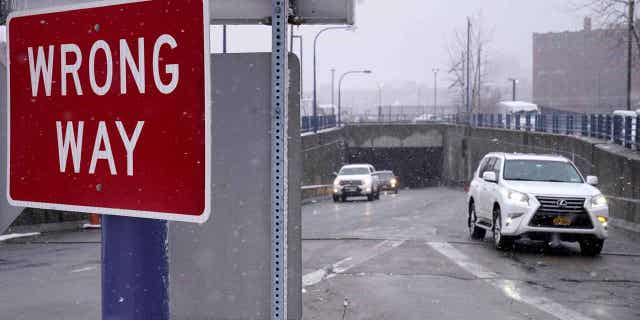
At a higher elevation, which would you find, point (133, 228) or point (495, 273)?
point (133, 228)

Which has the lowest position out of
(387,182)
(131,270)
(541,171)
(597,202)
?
(387,182)

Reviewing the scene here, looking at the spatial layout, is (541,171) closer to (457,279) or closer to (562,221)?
(562,221)

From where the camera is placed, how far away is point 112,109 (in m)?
2.61

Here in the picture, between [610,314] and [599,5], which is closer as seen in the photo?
[610,314]

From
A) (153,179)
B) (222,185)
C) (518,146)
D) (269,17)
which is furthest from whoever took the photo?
(518,146)

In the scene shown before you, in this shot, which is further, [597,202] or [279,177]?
[597,202]

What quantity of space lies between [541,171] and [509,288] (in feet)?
19.7

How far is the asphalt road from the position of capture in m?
9.35

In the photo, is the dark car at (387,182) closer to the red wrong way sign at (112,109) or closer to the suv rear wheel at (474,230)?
the suv rear wheel at (474,230)

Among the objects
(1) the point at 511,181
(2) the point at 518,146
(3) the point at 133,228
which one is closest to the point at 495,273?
(1) the point at 511,181

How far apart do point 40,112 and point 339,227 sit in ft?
59.5

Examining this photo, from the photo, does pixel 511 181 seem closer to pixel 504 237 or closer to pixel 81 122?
pixel 504 237

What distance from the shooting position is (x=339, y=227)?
20.8 metres

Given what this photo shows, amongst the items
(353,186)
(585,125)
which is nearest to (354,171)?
(353,186)
